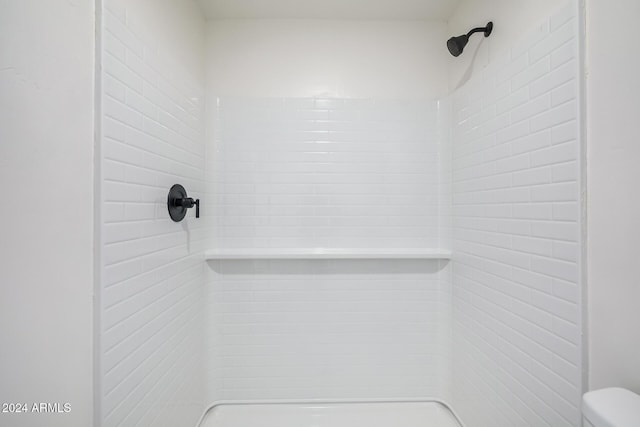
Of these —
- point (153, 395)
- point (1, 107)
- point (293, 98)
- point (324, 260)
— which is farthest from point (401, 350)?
point (1, 107)

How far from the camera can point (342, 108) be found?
163 centimetres

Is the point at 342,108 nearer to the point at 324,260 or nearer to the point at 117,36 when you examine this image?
the point at 324,260

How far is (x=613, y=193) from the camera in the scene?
0.76 m

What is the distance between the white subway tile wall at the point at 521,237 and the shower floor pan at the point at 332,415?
165mm

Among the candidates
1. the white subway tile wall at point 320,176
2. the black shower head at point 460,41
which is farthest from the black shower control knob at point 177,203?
the black shower head at point 460,41

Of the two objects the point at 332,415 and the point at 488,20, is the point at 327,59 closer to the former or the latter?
the point at 488,20

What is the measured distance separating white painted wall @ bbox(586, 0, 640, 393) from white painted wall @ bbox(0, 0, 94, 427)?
1.44 m

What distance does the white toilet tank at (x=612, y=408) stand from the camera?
0.62m

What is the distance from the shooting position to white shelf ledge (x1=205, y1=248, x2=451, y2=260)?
155 centimetres

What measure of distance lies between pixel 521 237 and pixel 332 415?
135 centimetres

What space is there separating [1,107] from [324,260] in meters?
1.36

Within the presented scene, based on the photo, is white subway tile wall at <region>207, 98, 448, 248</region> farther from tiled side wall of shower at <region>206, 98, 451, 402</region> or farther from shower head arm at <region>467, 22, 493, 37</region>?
shower head arm at <region>467, 22, 493, 37</region>

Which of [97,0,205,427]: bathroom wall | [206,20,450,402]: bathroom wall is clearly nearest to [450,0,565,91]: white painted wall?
[206,20,450,402]: bathroom wall

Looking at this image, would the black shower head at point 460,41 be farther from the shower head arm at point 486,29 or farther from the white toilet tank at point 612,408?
the white toilet tank at point 612,408
